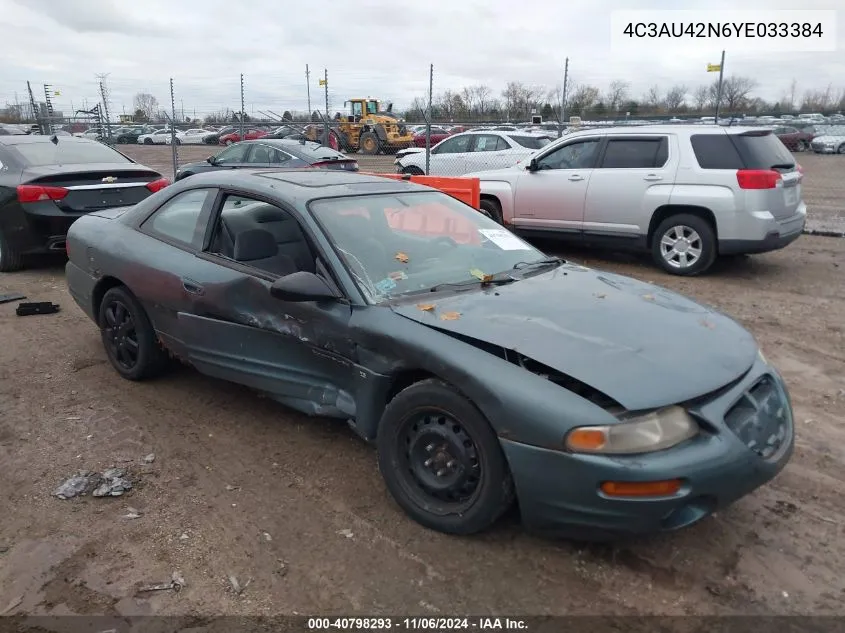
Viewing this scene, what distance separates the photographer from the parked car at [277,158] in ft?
39.6

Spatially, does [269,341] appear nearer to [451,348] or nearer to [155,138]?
[451,348]

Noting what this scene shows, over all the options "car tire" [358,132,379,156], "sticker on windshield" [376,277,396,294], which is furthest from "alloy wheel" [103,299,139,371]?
"car tire" [358,132,379,156]

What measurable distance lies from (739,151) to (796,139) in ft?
80.7

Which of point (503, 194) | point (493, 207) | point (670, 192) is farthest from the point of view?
point (493, 207)

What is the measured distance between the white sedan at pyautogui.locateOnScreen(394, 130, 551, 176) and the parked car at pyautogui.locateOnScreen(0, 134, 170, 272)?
272 inches

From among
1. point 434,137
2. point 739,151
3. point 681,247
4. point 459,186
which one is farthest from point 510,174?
point 434,137

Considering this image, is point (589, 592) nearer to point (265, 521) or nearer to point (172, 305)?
point (265, 521)

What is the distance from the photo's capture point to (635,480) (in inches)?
96.6

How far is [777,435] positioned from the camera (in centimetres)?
287

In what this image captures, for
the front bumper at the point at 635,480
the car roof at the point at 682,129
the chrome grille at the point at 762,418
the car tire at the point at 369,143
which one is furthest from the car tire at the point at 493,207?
the car tire at the point at 369,143

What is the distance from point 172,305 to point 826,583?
3.69 meters

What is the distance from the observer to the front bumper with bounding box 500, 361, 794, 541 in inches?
97.3

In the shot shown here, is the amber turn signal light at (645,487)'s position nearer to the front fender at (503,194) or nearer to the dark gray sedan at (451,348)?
the dark gray sedan at (451,348)

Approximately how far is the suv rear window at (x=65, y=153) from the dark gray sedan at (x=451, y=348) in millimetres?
4197
